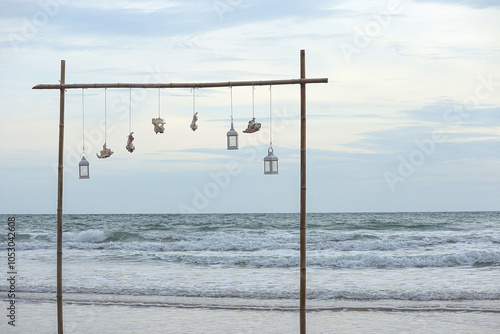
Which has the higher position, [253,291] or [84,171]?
[84,171]

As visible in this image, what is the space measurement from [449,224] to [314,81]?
32619mm

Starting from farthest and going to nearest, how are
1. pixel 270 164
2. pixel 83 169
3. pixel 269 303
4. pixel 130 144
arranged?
pixel 269 303, pixel 83 169, pixel 130 144, pixel 270 164

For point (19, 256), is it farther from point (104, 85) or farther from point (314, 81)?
point (314, 81)

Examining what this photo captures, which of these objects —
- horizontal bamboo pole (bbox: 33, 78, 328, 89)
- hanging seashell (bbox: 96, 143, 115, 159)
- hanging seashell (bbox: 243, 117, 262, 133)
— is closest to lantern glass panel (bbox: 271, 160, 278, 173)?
hanging seashell (bbox: 243, 117, 262, 133)

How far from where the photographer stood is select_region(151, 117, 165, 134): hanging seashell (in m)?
6.32

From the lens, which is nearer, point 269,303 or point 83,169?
point 83,169

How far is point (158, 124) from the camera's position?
20.8 ft

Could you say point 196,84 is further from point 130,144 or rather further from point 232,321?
point 232,321

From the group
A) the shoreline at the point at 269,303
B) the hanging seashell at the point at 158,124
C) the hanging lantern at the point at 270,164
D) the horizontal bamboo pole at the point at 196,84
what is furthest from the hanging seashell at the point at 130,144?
the shoreline at the point at 269,303

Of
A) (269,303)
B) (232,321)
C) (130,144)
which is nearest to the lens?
(130,144)

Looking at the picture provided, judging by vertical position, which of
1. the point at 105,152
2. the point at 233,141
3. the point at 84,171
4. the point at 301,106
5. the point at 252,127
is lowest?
the point at 84,171

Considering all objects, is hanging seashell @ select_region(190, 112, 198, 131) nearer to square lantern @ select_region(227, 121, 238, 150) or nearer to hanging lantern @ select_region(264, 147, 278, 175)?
square lantern @ select_region(227, 121, 238, 150)

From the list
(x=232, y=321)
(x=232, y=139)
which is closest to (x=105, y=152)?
(x=232, y=139)

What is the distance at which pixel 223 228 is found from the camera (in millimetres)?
33844
